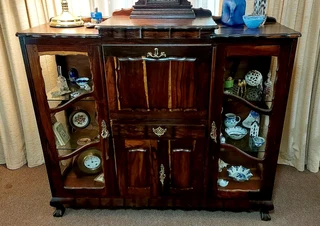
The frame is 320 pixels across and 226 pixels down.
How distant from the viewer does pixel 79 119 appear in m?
1.82

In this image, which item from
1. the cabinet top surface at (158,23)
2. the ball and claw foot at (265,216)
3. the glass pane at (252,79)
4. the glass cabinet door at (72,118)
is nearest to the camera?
the cabinet top surface at (158,23)

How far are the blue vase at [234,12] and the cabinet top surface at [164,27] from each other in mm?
62

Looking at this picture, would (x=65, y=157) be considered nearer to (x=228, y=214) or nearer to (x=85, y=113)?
(x=85, y=113)

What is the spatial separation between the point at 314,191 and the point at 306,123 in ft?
1.47

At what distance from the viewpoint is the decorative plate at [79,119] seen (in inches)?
71.0

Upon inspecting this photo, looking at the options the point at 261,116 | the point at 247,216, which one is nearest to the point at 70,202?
the point at 247,216

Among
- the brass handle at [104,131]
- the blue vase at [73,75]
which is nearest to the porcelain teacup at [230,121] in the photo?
the brass handle at [104,131]

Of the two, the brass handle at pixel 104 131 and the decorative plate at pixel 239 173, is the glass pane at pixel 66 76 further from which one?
the decorative plate at pixel 239 173

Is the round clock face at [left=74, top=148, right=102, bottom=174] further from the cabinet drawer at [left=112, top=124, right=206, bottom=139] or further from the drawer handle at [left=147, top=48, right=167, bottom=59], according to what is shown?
the drawer handle at [left=147, top=48, right=167, bottom=59]

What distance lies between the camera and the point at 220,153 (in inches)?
70.4

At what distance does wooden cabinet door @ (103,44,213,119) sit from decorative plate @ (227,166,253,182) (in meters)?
0.46

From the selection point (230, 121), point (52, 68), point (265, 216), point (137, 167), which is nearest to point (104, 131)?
point (137, 167)

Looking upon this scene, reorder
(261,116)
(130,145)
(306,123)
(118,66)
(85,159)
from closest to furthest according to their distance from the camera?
(118,66)
(130,145)
(261,116)
(85,159)
(306,123)

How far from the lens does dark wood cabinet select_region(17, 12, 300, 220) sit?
142 cm
